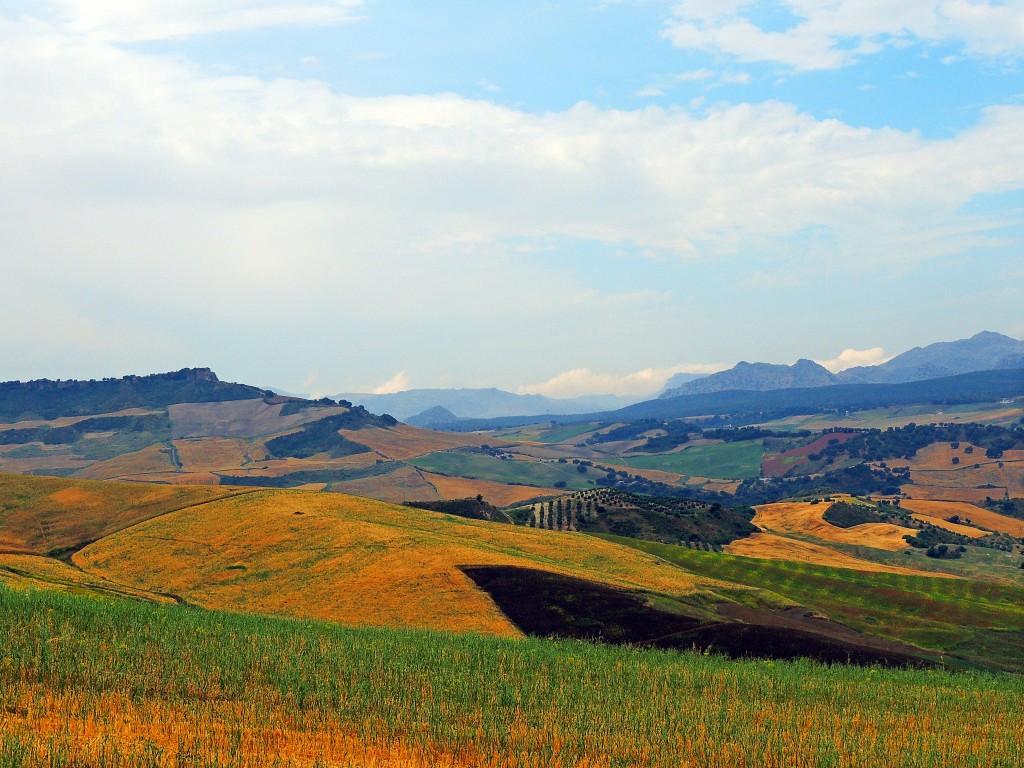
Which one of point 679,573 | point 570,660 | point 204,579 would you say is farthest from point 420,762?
point 679,573

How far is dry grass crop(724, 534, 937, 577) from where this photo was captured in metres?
154

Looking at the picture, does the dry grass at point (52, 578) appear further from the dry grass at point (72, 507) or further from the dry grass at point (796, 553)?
the dry grass at point (796, 553)

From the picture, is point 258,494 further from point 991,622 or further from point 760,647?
point 991,622

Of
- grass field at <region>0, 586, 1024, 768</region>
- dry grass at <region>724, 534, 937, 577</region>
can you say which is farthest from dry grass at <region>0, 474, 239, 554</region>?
dry grass at <region>724, 534, 937, 577</region>

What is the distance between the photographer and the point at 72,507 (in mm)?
126188

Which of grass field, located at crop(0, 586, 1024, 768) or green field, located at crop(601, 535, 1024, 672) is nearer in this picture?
grass field, located at crop(0, 586, 1024, 768)

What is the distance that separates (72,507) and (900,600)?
114 metres

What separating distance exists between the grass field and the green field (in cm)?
4647

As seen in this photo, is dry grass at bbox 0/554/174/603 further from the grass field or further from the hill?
the grass field

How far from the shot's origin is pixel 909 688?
47.3 m

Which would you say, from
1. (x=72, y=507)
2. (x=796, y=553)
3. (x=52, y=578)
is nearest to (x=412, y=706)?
(x=52, y=578)

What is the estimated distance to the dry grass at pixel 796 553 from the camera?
504ft

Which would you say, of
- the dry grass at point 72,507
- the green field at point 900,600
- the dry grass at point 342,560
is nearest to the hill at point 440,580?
the dry grass at point 342,560

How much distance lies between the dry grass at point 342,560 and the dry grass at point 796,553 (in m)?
49.2
